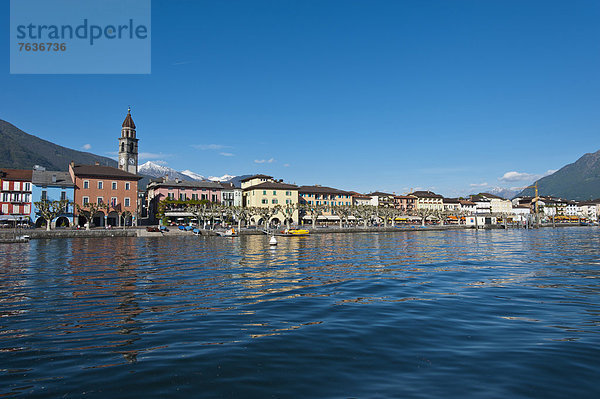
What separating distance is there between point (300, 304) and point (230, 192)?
319 ft

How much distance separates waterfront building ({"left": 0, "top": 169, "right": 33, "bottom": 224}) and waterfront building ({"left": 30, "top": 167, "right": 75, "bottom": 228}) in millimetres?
1808

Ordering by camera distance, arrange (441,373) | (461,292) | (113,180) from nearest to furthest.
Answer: (441,373) → (461,292) → (113,180)

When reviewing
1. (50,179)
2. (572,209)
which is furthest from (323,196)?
(572,209)

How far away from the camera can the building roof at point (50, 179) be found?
72.9 meters

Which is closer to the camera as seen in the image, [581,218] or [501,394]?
[501,394]

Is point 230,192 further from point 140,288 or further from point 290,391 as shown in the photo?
point 290,391

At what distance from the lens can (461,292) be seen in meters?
16.6

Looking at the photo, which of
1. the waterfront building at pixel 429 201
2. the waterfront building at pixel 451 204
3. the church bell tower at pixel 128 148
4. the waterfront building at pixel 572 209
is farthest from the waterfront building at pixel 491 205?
the church bell tower at pixel 128 148

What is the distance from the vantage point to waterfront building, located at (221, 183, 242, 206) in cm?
10769

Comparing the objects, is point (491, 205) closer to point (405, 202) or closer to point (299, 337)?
point (405, 202)

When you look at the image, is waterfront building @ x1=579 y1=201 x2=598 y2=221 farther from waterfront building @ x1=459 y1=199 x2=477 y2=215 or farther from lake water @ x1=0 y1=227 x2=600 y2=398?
lake water @ x1=0 y1=227 x2=600 y2=398

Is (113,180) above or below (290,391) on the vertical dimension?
above

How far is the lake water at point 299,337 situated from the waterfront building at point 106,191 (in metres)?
62.0

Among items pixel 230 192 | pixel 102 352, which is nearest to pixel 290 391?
pixel 102 352
